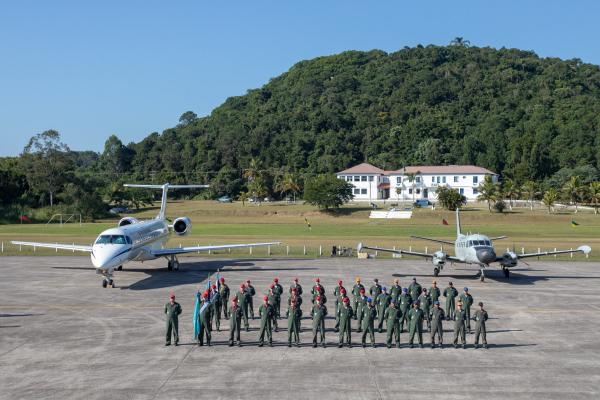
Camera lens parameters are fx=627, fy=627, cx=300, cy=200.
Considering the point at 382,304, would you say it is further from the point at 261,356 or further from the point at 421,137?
the point at 421,137

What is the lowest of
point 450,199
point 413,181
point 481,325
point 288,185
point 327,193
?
point 481,325

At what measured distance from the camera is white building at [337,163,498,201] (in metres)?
117

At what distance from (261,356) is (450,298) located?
8.57 meters

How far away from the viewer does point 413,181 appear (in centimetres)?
11825

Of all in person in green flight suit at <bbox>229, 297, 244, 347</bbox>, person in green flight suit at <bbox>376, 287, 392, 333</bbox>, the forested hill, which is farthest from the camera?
the forested hill

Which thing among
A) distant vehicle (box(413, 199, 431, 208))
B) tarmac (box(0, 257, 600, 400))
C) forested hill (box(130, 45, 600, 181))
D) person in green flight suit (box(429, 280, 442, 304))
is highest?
forested hill (box(130, 45, 600, 181))

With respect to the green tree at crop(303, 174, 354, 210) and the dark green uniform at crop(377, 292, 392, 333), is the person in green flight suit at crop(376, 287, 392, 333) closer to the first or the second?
the dark green uniform at crop(377, 292, 392, 333)

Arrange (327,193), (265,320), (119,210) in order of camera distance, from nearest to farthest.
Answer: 1. (265,320)
2. (327,193)
3. (119,210)

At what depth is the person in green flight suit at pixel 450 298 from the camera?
925 inches

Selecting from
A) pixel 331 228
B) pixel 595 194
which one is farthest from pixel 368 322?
pixel 595 194

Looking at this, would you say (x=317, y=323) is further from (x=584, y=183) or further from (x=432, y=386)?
(x=584, y=183)

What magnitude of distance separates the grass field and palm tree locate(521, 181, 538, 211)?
791 cm

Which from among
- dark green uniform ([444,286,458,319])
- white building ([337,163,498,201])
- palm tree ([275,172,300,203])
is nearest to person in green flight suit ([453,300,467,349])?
dark green uniform ([444,286,458,319])

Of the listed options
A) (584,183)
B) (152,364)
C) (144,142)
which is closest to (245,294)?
(152,364)
